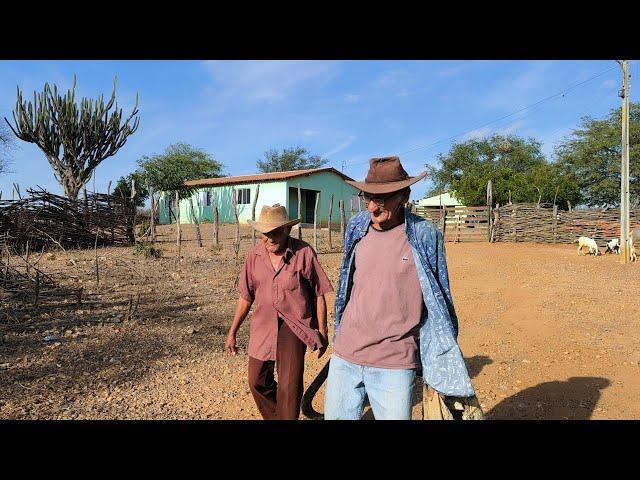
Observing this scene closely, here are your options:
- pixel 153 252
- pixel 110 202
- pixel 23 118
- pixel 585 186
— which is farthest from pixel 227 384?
pixel 585 186

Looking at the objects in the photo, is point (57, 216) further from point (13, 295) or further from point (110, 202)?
point (13, 295)

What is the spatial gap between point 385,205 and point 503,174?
108ft

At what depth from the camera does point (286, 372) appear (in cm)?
309

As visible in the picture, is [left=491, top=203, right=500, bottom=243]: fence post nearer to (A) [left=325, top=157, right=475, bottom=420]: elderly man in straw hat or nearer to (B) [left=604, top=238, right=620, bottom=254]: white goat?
(B) [left=604, top=238, right=620, bottom=254]: white goat

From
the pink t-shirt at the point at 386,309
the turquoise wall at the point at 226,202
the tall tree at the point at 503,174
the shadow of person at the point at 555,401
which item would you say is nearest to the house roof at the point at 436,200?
the tall tree at the point at 503,174

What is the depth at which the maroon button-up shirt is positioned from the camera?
3135 mm

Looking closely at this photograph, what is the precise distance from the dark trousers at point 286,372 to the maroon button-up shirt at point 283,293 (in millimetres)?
41

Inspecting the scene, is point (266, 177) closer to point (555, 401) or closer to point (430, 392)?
point (555, 401)

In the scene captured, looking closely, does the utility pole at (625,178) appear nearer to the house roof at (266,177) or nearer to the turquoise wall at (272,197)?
the turquoise wall at (272,197)

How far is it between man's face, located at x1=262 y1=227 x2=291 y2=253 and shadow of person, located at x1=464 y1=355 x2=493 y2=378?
270 cm

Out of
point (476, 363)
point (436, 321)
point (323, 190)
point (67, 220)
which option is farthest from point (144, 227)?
point (436, 321)

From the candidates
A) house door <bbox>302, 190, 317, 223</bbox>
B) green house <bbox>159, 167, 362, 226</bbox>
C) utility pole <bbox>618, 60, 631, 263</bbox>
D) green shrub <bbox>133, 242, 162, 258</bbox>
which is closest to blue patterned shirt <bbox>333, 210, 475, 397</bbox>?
green shrub <bbox>133, 242, 162, 258</bbox>

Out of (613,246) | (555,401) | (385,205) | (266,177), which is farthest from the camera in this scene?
(266,177)

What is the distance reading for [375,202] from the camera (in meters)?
2.35
